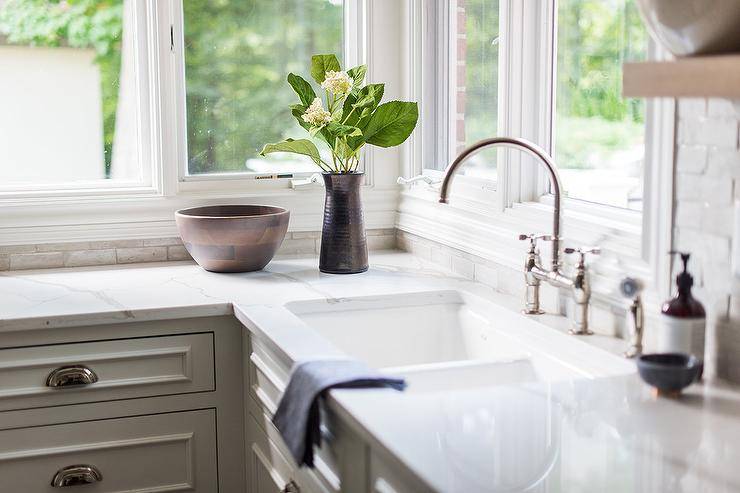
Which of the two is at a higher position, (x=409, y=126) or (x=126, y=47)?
(x=126, y=47)

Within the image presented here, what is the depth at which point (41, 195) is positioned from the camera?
2984mm

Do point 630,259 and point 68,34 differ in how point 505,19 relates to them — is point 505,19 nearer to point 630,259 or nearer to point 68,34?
point 630,259

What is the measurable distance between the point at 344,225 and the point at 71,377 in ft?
2.83

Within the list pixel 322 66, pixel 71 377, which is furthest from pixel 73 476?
pixel 322 66

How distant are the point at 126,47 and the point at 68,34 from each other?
0.17 m

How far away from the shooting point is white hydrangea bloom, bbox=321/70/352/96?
2.71 metres

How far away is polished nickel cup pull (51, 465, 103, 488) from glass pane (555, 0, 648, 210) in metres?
A: 1.34

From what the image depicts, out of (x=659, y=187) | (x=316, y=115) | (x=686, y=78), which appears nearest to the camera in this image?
(x=686, y=78)

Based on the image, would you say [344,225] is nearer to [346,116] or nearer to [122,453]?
[346,116]

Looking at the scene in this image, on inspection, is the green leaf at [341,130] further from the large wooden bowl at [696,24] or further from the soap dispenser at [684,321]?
the large wooden bowl at [696,24]

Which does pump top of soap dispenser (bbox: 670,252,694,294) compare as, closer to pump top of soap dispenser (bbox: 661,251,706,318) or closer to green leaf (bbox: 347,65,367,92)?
pump top of soap dispenser (bbox: 661,251,706,318)

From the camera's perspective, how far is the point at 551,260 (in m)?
2.23

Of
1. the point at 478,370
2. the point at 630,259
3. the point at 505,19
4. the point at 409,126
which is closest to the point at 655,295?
the point at 630,259

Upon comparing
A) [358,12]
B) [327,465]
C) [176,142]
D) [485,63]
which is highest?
[358,12]
